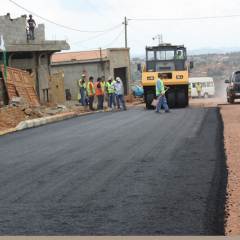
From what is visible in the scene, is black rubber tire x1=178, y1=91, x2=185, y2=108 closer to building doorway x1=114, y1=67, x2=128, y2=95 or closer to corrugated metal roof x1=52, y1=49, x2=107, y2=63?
corrugated metal roof x1=52, y1=49, x2=107, y2=63

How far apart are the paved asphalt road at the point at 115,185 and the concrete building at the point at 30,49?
49.2ft

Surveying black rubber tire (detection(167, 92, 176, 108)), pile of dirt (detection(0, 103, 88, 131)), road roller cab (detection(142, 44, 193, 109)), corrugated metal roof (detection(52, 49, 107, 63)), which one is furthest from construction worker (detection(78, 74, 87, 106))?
corrugated metal roof (detection(52, 49, 107, 63))

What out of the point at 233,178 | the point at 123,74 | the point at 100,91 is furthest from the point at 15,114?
the point at 123,74

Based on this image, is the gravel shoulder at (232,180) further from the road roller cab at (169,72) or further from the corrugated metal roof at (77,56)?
the corrugated metal roof at (77,56)

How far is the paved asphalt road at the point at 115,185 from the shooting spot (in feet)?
14.0

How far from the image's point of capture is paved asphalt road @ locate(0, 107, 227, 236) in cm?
428

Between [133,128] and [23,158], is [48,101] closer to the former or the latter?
[133,128]

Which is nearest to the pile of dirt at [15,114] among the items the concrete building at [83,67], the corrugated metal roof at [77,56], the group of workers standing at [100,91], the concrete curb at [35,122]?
the concrete curb at [35,122]

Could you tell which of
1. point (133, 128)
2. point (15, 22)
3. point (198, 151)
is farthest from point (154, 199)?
point (15, 22)

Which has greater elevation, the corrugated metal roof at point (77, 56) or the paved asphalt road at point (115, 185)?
the corrugated metal roof at point (77, 56)

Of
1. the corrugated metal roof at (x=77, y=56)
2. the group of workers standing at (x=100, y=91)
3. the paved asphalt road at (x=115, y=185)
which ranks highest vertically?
the corrugated metal roof at (x=77, y=56)

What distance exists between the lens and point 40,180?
6215 mm

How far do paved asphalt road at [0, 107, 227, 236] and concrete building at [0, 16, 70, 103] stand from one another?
15.0 meters

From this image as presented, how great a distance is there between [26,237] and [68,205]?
3.27 ft
